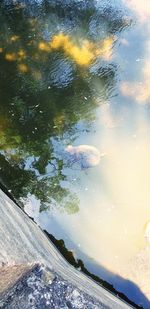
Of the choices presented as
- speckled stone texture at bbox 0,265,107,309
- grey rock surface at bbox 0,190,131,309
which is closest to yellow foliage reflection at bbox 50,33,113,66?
grey rock surface at bbox 0,190,131,309

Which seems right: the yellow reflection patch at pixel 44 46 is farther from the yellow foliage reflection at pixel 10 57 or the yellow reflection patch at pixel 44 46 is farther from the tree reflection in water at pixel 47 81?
the yellow foliage reflection at pixel 10 57

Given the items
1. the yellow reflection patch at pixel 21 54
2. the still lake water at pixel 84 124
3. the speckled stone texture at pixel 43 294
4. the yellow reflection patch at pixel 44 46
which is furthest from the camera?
the yellow reflection patch at pixel 44 46

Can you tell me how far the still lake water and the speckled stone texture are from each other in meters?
1.87

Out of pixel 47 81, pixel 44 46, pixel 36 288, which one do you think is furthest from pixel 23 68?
pixel 36 288

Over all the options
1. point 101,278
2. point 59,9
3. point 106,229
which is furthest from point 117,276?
point 59,9

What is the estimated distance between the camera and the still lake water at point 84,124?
15.3 ft

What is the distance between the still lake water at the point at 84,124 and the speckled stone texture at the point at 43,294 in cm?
187

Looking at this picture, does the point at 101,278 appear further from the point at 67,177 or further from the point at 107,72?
the point at 107,72

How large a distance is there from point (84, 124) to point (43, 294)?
11.7 feet

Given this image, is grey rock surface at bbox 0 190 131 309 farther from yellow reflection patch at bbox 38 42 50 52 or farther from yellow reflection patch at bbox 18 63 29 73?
yellow reflection patch at bbox 38 42 50 52

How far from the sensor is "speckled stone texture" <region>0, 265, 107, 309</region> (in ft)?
7.79

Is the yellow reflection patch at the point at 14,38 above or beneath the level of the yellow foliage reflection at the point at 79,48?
beneath

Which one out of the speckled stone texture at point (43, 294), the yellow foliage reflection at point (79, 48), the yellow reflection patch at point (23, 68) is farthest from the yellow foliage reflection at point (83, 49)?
the speckled stone texture at point (43, 294)

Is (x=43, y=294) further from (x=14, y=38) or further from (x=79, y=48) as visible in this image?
(x=14, y=38)
